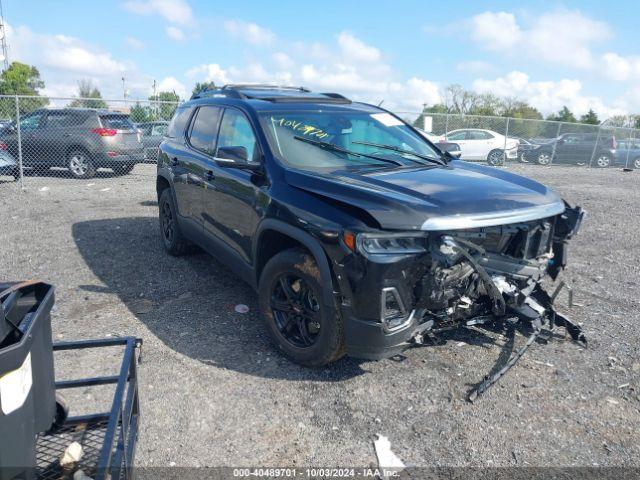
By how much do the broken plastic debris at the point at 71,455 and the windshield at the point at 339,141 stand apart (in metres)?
2.35

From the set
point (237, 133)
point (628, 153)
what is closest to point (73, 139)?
point (237, 133)

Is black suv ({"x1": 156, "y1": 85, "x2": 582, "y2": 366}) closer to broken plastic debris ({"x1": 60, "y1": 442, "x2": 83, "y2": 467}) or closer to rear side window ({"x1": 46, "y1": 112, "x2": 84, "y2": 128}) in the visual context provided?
broken plastic debris ({"x1": 60, "y1": 442, "x2": 83, "y2": 467})

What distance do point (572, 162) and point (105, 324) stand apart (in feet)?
73.2

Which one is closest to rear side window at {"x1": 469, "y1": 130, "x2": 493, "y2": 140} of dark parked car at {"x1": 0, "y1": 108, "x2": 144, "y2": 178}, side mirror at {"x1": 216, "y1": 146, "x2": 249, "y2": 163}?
dark parked car at {"x1": 0, "y1": 108, "x2": 144, "y2": 178}

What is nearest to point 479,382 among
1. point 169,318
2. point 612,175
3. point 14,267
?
point 169,318

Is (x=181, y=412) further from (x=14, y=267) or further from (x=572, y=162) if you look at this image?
(x=572, y=162)

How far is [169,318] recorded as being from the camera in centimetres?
468

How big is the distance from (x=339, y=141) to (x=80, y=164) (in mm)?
10714

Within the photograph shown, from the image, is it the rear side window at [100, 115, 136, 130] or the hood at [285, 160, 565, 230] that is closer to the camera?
the hood at [285, 160, 565, 230]

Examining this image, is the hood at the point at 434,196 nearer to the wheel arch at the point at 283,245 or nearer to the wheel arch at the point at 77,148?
the wheel arch at the point at 283,245

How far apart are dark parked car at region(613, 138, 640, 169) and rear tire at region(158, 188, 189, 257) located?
22.3 m

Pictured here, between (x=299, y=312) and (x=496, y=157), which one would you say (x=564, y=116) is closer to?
(x=496, y=157)

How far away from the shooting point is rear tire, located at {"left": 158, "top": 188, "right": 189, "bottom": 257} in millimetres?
6184

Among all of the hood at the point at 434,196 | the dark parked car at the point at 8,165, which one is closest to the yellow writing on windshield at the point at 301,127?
the hood at the point at 434,196
